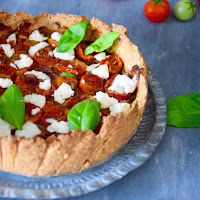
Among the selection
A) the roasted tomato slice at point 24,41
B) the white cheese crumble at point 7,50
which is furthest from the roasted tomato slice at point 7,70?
the roasted tomato slice at point 24,41

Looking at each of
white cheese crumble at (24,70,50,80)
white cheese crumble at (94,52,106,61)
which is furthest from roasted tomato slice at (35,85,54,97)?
white cheese crumble at (94,52,106,61)

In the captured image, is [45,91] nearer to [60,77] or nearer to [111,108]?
[60,77]

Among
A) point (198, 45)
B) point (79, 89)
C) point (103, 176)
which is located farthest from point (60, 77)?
point (198, 45)

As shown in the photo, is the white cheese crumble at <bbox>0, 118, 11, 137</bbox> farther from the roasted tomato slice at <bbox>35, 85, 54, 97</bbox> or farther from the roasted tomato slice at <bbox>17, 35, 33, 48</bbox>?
the roasted tomato slice at <bbox>17, 35, 33, 48</bbox>

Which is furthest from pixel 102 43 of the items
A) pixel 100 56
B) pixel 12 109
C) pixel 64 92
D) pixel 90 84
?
pixel 12 109

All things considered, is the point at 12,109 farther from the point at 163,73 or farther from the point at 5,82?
the point at 163,73

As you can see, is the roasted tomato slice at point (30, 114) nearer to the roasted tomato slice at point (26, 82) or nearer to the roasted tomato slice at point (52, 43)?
the roasted tomato slice at point (26, 82)
